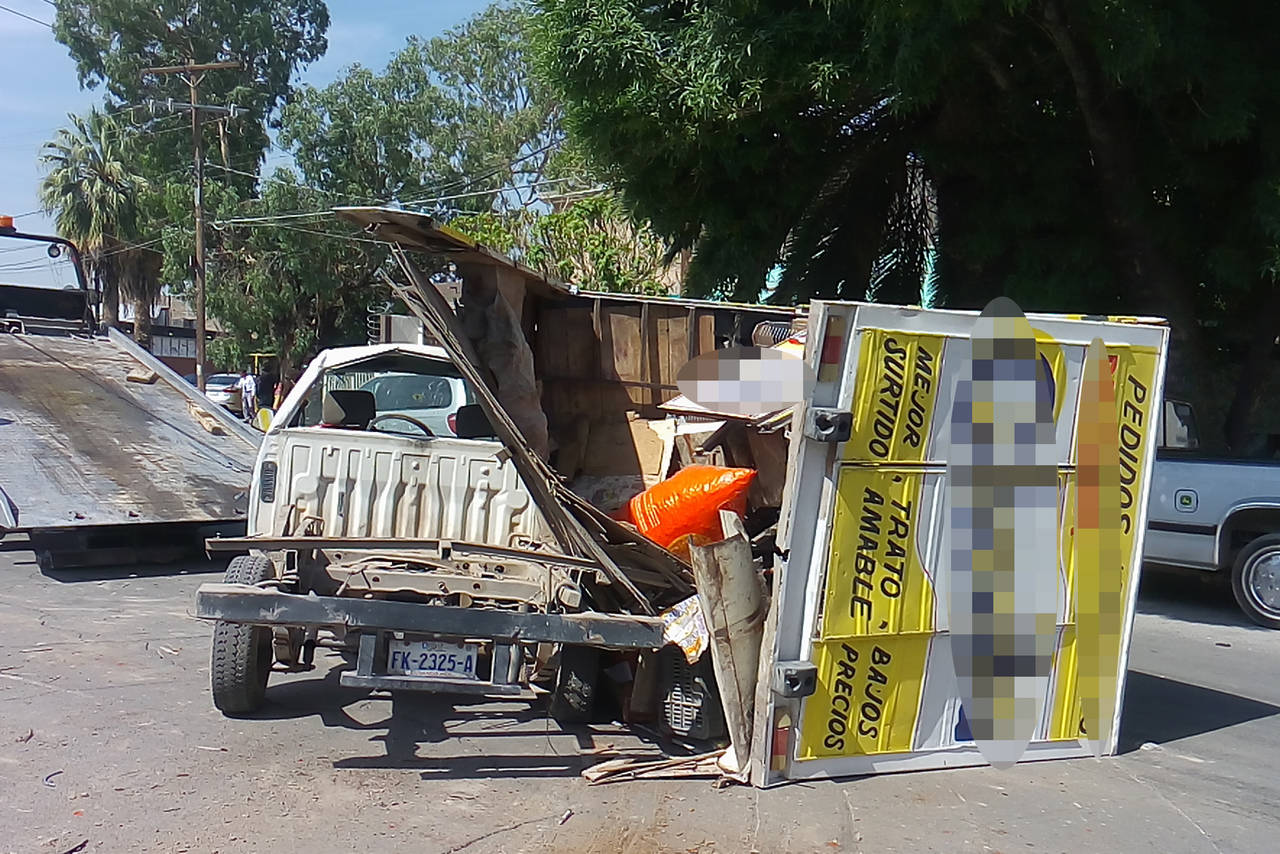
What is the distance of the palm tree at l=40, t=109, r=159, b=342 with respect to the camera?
33.9m

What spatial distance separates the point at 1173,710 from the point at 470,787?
13.6 feet

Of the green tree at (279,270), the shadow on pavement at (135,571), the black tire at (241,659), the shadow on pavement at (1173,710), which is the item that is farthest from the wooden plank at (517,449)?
the green tree at (279,270)

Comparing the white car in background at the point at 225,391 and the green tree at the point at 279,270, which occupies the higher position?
the green tree at the point at 279,270

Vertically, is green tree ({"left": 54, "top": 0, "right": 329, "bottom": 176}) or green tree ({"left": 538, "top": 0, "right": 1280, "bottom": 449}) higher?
green tree ({"left": 54, "top": 0, "right": 329, "bottom": 176})

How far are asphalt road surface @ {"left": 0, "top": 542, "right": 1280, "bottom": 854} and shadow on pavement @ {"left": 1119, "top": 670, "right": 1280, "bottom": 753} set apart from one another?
0.07 feet

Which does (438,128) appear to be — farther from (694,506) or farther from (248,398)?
(694,506)

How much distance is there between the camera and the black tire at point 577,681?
5434mm

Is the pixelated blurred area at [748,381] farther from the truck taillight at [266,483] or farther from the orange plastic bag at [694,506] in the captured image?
the truck taillight at [266,483]

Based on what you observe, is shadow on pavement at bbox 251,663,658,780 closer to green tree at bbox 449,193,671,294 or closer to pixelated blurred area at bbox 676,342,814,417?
pixelated blurred area at bbox 676,342,814,417

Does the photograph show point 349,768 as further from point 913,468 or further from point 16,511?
point 16,511

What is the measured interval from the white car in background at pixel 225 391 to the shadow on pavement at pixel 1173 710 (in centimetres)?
2301

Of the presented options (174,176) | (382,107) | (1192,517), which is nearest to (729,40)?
(1192,517)

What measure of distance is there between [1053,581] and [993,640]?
0.39 meters

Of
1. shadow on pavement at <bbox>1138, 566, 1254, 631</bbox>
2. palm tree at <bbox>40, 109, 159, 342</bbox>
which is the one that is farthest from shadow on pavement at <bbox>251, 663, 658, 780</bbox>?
palm tree at <bbox>40, 109, 159, 342</bbox>
